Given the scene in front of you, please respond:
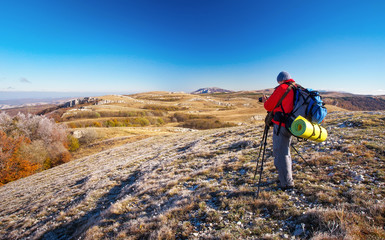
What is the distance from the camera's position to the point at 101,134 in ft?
182

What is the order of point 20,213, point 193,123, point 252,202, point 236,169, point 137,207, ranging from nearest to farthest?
1. point 252,202
2. point 137,207
3. point 236,169
4. point 20,213
5. point 193,123

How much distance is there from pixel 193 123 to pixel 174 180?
73.7m

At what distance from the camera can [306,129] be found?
4.77 meters

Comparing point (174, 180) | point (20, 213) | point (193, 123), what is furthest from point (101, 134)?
point (174, 180)

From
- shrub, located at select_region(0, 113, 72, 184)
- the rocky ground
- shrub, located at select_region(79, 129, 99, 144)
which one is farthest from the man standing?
shrub, located at select_region(79, 129, 99, 144)

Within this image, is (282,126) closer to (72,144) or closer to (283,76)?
(283,76)

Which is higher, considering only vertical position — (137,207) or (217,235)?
(217,235)

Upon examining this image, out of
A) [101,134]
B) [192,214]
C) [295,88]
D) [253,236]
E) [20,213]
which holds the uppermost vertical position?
[295,88]

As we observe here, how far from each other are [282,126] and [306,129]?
3.51 ft

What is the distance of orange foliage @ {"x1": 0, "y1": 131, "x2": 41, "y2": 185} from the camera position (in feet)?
104

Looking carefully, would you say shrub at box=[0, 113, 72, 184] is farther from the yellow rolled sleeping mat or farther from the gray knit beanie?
the yellow rolled sleeping mat

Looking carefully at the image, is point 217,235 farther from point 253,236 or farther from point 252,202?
point 252,202

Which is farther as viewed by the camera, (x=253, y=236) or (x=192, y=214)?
(x=192, y=214)

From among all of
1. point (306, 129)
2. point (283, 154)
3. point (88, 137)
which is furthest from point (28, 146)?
point (306, 129)
